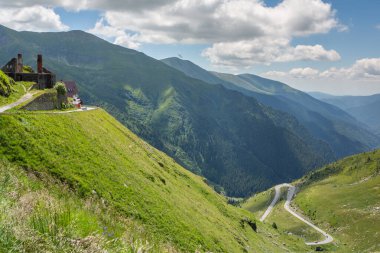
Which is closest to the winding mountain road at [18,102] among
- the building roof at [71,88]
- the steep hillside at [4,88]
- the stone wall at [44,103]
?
the stone wall at [44,103]

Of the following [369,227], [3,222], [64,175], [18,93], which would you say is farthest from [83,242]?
[369,227]

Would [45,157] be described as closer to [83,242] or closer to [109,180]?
[109,180]

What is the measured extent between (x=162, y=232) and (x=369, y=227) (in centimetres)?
18964

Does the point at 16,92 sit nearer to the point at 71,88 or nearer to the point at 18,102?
the point at 18,102

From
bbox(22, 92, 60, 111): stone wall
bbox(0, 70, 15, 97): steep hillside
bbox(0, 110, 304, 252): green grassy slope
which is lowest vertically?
bbox(0, 110, 304, 252): green grassy slope

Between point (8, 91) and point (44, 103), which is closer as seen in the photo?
point (8, 91)

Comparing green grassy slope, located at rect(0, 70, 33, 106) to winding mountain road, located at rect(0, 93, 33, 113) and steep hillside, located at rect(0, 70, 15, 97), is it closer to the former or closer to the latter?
steep hillside, located at rect(0, 70, 15, 97)

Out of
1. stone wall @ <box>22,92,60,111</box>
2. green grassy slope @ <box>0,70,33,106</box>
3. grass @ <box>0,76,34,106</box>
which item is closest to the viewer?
grass @ <box>0,76,34,106</box>

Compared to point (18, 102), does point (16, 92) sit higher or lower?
higher

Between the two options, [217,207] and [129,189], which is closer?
[129,189]

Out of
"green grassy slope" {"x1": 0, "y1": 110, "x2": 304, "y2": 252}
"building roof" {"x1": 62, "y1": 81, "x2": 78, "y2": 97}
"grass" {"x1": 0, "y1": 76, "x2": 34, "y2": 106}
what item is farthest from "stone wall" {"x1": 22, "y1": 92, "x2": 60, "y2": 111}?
"building roof" {"x1": 62, "y1": 81, "x2": 78, "y2": 97}

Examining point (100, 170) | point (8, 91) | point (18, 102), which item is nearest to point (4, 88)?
point (8, 91)

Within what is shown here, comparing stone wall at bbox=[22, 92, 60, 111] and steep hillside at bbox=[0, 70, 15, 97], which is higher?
steep hillside at bbox=[0, 70, 15, 97]

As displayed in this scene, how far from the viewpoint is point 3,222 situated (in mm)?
6754
